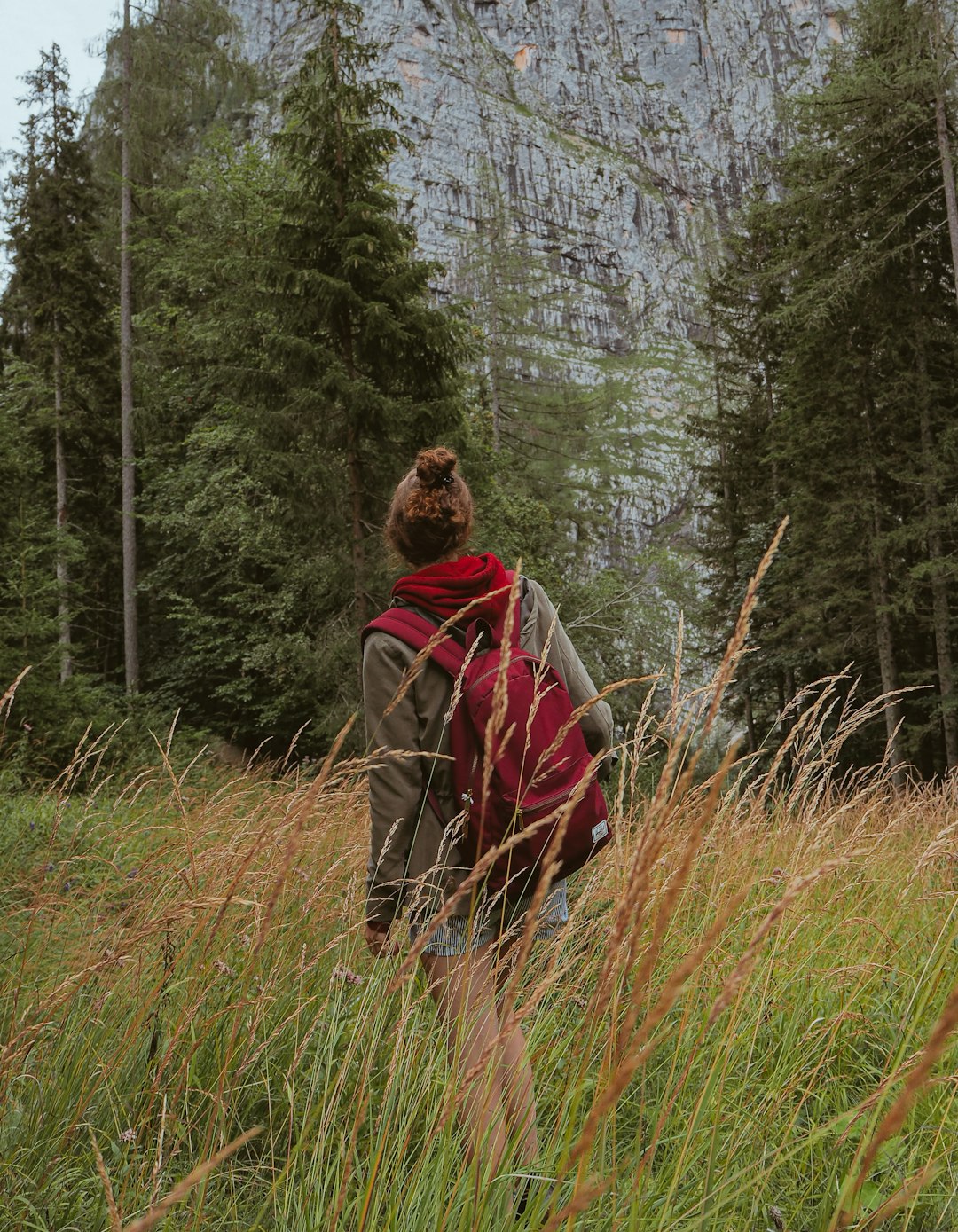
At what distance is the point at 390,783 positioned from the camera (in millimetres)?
1851

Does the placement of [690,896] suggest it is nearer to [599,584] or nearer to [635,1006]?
[635,1006]

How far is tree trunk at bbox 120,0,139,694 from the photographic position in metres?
14.5

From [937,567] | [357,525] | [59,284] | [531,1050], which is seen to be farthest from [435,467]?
[59,284]

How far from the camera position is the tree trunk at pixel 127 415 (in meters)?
14.5

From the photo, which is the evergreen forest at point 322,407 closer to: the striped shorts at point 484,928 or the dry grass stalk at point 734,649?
the striped shorts at point 484,928

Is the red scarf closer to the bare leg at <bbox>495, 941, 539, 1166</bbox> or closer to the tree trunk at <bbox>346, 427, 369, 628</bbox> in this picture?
the bare leg at <bbox>495, 941, 539, 1166</bbox>

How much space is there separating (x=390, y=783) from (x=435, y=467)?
2.58 feet

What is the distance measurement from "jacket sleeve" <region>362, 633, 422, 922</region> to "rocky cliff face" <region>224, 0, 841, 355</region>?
81.3 meters

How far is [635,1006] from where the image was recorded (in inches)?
27.5

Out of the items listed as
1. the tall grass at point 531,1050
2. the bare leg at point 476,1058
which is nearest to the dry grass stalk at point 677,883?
the tall grass at point 531,1050

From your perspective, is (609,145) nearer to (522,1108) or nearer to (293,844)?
(522,1108)

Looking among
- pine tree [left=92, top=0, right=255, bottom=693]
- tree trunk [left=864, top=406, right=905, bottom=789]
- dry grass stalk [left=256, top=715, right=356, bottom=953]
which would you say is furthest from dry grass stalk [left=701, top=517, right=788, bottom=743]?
pine tree [left=92, top=0, right=255, bottom=693]

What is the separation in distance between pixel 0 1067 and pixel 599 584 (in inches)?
657

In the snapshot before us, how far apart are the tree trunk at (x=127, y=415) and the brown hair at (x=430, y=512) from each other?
12990 millimetres
